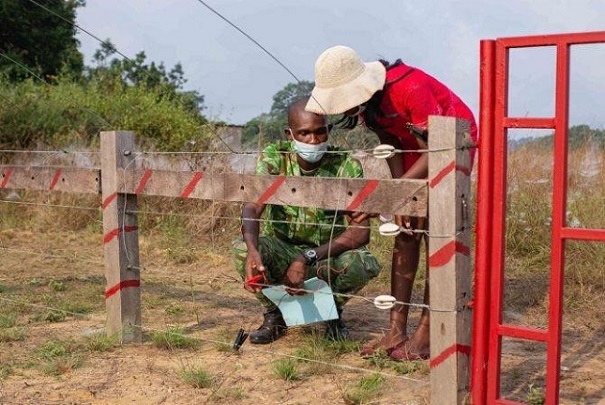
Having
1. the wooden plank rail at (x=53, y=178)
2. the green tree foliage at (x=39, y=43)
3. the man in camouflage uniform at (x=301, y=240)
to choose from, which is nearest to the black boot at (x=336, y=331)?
the man in camouflage uniform at (x=301, y=240)

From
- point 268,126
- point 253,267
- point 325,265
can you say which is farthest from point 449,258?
point 268,126

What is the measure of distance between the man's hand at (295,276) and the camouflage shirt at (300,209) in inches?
15.2

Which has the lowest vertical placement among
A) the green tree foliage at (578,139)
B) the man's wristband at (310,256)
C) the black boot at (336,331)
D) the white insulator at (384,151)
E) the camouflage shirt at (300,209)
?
the black boot at (336,331)

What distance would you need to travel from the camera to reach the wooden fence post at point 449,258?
305 cm

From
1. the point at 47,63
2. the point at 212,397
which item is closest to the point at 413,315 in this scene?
the point at 212,397

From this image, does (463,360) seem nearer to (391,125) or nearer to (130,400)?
(391,125)

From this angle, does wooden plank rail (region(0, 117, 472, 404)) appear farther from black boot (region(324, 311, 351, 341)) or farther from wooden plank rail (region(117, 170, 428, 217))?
black boot (region(324, 311, 351, 341))

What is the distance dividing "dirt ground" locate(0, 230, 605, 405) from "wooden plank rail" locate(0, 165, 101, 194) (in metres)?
0.83

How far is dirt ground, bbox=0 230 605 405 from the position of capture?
3574mm

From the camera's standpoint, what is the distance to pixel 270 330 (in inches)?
177

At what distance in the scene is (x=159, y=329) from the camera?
15.3 ft

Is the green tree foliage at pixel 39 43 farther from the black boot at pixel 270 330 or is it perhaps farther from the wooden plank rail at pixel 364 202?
the black boot at pixel 270 330

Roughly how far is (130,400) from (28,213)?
671 centimetres

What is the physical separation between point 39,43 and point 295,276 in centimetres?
2174
